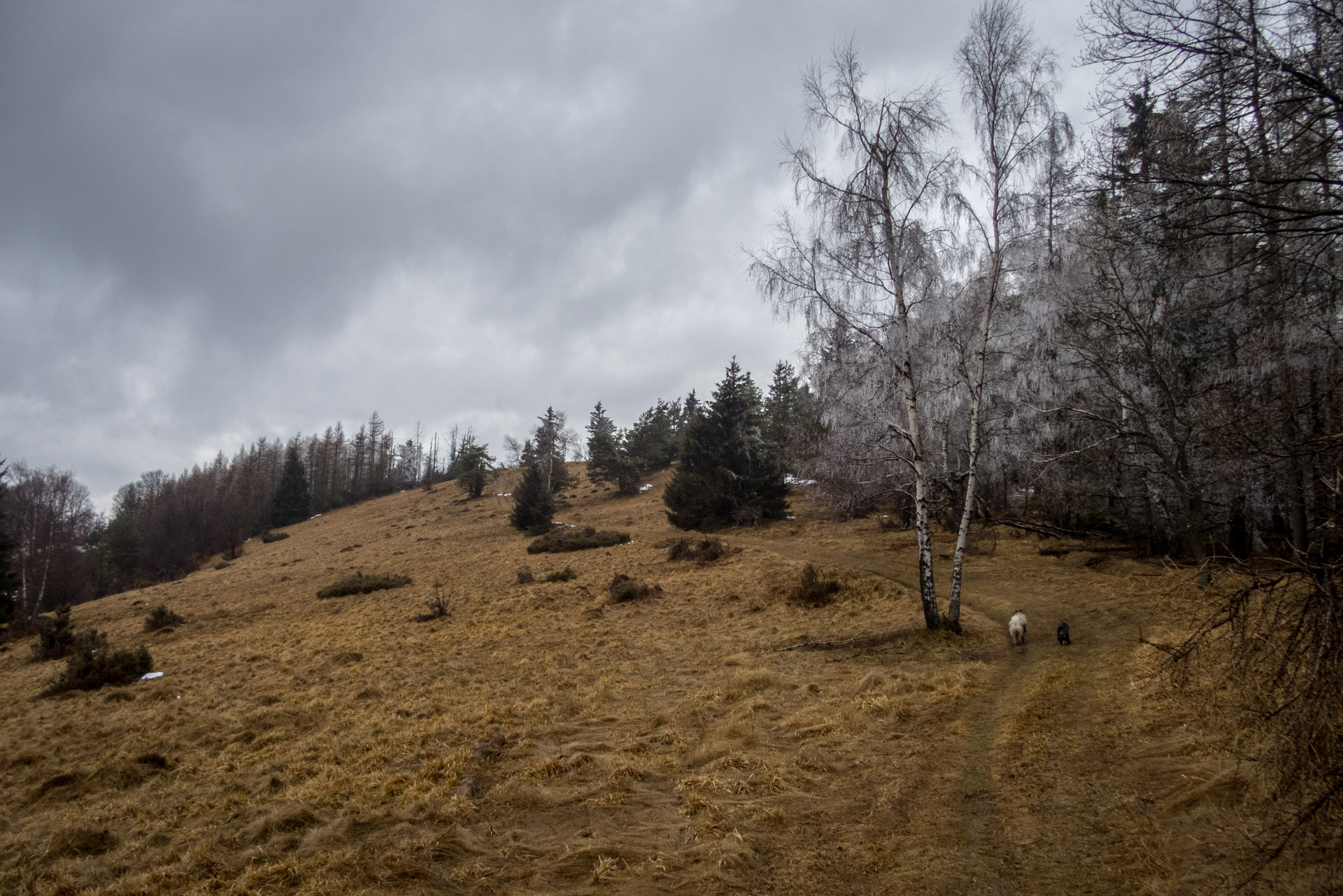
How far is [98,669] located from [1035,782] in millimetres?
16182


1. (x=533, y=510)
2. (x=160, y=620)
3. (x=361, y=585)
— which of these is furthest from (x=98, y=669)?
(x=533, y=510)

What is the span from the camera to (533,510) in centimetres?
3662

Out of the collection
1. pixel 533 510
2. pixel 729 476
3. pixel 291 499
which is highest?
pixel 291 499

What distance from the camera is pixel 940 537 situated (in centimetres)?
2294

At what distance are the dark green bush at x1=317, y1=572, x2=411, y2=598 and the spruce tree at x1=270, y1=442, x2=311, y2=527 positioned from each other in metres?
44.9

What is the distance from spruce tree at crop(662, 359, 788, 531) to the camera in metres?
30.4

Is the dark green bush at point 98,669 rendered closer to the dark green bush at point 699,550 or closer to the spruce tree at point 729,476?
the dark green bush at point 699,550

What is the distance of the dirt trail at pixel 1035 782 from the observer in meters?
3.99

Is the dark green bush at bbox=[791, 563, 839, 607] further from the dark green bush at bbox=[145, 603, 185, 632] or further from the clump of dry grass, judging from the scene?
the dark green bush at bbox=[145, 603, 185, 632]

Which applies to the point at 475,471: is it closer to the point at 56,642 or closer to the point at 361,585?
the point at 361,585

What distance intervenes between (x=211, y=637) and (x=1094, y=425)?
25074 millimetres

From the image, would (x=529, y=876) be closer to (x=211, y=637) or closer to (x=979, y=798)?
(x=979, y=798)

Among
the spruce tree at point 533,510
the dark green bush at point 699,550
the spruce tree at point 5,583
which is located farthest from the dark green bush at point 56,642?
the spruce tree at point 533,510

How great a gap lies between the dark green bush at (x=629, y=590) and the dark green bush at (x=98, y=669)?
10519 mm
